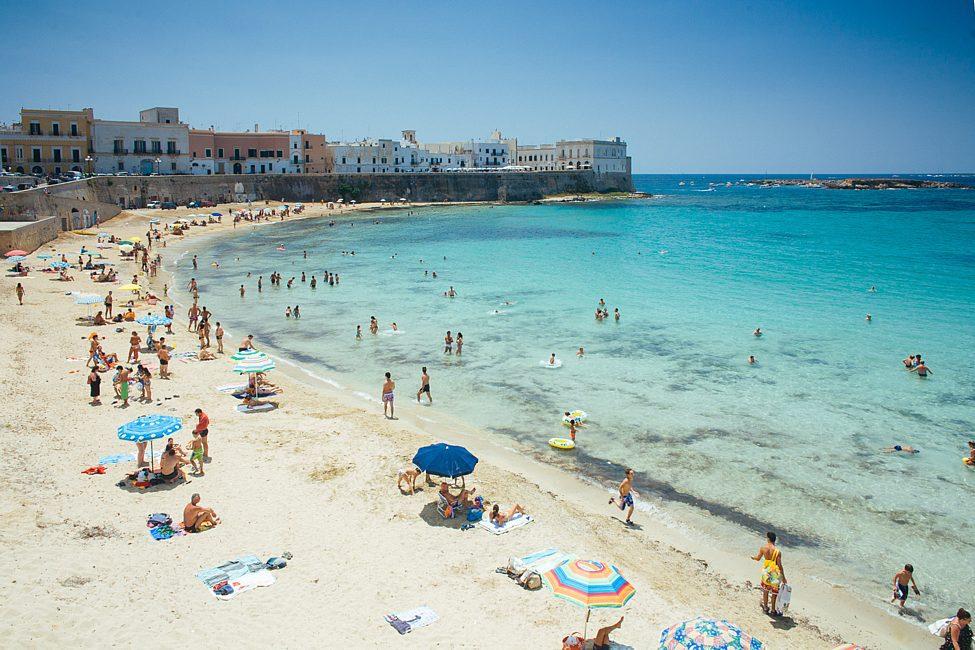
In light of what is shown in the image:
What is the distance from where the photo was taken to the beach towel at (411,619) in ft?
26.4

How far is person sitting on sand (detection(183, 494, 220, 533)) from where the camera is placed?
9.93m

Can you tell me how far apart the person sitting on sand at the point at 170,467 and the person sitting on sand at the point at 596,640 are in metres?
7.29

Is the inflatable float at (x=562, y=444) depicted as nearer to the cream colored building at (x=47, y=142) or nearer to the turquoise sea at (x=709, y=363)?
the turquoise sea at (x=709, y=363)

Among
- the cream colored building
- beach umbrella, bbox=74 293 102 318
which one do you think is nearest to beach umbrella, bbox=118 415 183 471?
beach umbrella, bbox=74 293 102 318

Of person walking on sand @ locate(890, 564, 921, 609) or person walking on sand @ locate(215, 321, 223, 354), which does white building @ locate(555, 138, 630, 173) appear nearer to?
person walking on sand @ locate(215, 321, 223, 354)

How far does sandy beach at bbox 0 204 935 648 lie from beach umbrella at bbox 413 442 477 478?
76cm

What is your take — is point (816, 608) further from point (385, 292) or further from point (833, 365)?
point (385, 292)

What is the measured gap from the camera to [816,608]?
9609 millimetres

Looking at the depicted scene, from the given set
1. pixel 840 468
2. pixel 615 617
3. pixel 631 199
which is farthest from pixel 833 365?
pixel 631 199

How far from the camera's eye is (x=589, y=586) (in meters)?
7.81

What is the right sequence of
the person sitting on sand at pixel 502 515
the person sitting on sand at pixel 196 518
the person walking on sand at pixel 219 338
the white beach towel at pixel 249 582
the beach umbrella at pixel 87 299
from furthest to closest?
the beach umbrella at pixel 87 299 → the person walking on sand at pixel 219 338 → the person sitting on sand at pixel 502 515 → the person sitting on sand at pixel 196 518 → the white beach towel at pixel 249 582

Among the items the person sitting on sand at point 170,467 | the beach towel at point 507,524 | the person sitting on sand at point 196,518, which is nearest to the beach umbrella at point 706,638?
the beach towel at point 507,524

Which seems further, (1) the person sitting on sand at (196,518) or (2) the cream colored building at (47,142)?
(2) the cream colored building at (47,142)

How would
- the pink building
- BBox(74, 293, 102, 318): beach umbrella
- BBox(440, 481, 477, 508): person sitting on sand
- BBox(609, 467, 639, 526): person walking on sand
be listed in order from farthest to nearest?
the pink building < BBox(74, 293, 102, 318): beach umbrella < BBox(609, 467, 639, 526): person walking on sand < BBox(440, 481, 477, 508): person sitting on sand
